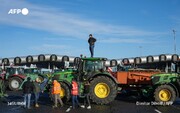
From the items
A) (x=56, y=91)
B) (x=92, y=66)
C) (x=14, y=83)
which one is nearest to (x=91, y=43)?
(x=92, y=66)

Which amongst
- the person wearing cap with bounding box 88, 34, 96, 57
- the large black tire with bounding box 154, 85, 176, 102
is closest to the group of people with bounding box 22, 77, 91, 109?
the person wearing cap with bounding box 88, 34, 96, 57

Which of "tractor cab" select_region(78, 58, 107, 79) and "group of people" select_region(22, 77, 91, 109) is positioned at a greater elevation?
"tractor cab" select_region(78, 58, 107, 79)

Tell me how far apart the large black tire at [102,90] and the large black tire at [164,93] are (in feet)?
7.72

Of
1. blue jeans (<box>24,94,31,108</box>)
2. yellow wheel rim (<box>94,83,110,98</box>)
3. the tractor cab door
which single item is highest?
the tractor cab door

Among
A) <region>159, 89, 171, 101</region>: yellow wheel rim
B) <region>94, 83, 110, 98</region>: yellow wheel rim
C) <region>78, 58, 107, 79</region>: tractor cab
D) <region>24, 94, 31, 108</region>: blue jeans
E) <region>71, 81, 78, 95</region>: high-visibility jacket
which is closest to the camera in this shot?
<region>24, 94, 31, 108</region>: blue jeans

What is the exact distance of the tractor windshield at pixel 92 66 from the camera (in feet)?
60.7

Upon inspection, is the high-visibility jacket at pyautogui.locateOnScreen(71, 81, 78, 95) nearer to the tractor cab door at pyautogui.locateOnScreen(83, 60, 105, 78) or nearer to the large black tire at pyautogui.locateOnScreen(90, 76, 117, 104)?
the large black tire at pyautogui.locateOnScreen(90, 76, 117, 104)

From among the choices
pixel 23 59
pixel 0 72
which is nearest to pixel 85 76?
pixel 0 72

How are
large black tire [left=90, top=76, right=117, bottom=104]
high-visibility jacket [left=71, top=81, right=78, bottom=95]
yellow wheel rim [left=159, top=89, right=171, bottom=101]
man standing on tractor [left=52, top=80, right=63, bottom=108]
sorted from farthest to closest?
yellow wheel rim [left=159, top=89, right=171, bottom=101] → large black tire [left=90, top=76, right=117, bottom=104] → man standing on tractor [left=52, top=80, right=63, bottom=108] → high-visibility jacket [left=71, top=81, right=78, bottom=95]

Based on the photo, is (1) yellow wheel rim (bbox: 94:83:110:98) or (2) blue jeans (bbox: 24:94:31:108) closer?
(2) blue jeans (bbox: 24:94:31:108)

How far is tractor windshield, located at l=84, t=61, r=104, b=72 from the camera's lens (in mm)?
18500

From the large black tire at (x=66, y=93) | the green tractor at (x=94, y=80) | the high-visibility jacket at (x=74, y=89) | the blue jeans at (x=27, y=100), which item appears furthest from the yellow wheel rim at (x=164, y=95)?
the blue jeans at (x=27, y=100)

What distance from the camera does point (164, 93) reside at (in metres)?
18.2

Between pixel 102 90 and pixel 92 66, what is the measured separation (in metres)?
1.51
